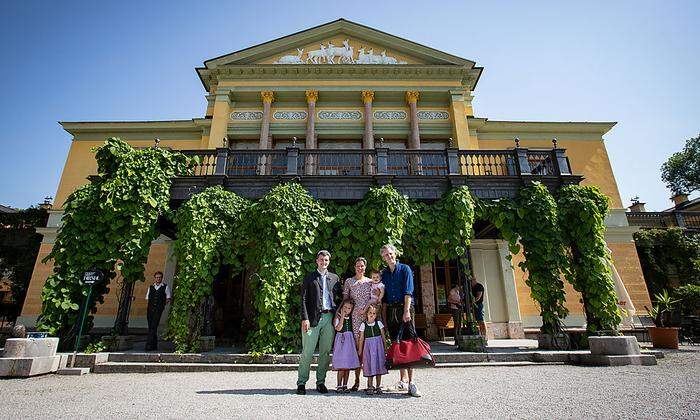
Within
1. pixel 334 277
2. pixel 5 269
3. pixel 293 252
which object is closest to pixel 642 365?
pixel 334 277

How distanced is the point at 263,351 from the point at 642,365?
714cm

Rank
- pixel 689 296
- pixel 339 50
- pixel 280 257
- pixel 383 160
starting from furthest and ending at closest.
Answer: pixel 339 50 < pixel 689 296 < pixel 383 160 < pixel 280 257

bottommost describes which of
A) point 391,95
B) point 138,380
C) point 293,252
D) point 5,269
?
point 138,380

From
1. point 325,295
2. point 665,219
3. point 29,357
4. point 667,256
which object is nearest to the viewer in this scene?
point 325,295

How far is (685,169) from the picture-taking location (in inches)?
1289

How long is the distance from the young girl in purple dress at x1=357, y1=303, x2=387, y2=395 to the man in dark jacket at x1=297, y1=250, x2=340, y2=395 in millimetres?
482

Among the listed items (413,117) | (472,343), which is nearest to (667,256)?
(413,117)

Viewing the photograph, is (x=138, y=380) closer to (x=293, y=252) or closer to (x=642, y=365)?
(x=293, y=252)

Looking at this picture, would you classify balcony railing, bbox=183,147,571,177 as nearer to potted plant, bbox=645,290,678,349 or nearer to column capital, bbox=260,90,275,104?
potted plant, bbox=645,290,678,349

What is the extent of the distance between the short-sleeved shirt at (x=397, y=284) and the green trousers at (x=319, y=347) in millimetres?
873

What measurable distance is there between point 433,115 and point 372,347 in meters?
11.9

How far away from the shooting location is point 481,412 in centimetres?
345

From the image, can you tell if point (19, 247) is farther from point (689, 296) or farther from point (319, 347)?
point (689, 296)

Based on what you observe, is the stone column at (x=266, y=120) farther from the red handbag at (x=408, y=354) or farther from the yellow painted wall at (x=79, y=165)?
the red handbag at (x=408, y=354)
